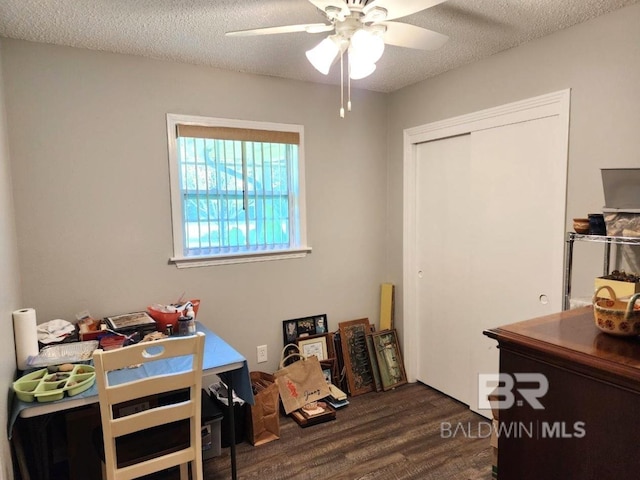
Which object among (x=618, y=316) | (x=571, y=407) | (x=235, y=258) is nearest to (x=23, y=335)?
(x=235, y=258)

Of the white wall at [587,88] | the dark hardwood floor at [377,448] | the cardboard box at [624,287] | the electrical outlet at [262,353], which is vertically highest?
the white wall at [587,88]

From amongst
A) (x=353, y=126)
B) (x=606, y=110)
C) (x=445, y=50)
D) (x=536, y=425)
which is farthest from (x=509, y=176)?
(x=536, y=425)

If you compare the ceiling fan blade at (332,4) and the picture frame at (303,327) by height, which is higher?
the ceiling fan blade at (332,4)

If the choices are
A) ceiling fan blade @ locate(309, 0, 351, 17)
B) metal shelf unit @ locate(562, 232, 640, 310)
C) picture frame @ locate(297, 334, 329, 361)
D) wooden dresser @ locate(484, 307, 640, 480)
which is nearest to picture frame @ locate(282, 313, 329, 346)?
picture frame @ locate(297, 334, 329, 361)

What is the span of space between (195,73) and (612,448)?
2.94m

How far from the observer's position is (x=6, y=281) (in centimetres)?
181

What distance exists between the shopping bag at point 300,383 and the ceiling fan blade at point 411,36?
7.43ft

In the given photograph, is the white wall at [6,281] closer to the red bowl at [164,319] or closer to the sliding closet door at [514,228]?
the red bowl at [164,319]

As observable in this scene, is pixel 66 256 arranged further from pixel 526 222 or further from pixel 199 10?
pixel 526 222

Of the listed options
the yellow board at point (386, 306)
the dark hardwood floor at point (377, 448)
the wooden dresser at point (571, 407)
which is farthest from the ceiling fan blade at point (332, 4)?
the yellow board at point (386, 306)

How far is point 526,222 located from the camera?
2564 mm

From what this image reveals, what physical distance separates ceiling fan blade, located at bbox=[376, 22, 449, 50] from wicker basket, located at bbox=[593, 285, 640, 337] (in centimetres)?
132

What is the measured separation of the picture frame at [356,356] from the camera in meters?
3.33

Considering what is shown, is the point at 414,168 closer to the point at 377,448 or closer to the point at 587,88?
the point at 587,88
